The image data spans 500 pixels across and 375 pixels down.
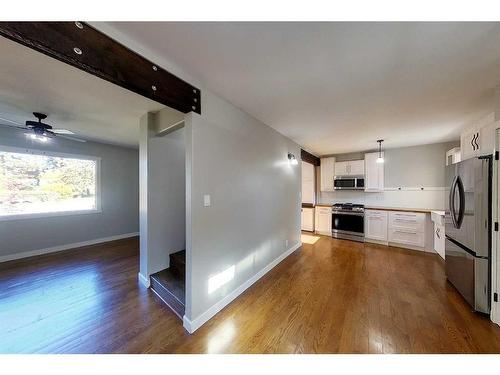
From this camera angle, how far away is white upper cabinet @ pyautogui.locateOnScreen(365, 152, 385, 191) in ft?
15.9

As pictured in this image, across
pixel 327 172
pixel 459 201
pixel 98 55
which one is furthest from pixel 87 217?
pixel 459 201

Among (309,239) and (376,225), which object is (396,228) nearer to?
(376,225)

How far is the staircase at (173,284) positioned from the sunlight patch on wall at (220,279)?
0.33m

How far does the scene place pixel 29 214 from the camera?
12.2 feet

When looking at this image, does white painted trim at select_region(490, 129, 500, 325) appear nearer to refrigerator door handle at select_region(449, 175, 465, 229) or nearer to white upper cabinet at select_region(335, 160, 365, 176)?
refrigerator door handle at select_region(449, 175, 465, 229)

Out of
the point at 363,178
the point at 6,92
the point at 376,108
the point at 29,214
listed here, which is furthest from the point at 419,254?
the point at 29,214

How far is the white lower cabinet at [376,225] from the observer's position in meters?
4.56

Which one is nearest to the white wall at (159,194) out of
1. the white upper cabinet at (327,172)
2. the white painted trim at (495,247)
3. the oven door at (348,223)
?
the white painted trim at (495,247)

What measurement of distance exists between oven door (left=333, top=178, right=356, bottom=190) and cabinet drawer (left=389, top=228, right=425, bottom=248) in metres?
1.38

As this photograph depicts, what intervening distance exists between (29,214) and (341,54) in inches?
228

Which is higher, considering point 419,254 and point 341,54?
point 341,54

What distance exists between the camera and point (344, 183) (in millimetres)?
5242

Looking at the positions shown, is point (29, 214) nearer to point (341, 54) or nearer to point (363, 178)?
point (341, 54)
